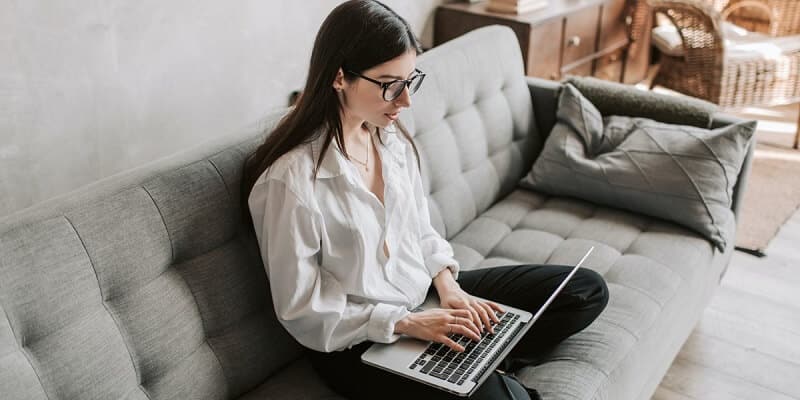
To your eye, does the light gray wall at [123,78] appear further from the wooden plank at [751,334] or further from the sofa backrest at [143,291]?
the wooden plank at [751,334]

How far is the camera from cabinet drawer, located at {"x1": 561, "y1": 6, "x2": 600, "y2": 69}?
3490 millimetres

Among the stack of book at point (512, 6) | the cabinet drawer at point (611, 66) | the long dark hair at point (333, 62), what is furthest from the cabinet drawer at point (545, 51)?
the long dark hair at point (333, 62)

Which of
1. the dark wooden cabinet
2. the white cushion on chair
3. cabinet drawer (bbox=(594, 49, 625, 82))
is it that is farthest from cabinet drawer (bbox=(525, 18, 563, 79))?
the white cushion on chair

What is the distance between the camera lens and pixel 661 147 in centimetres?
231

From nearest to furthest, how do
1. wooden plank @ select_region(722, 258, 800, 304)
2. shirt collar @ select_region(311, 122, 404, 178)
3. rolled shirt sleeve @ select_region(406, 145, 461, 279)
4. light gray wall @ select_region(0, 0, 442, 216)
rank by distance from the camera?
shirt collar @ select_region(311, 122, 404, 178), rolled shirt sleeve @ select_region(406, 145, 461, 279), light gray wall @ select_region(0, 0, 442, 216), wooden plank @ select_region(722, 258, 800, 304)

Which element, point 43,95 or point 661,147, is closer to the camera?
point 43,95

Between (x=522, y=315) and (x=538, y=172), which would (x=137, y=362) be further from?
(x=538, y=172)

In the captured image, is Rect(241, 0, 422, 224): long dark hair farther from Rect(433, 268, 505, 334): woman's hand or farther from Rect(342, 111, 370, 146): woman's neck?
Rect(433, 268, 505, 334): woman's hand

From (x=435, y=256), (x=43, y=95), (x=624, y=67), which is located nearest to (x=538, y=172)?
(x=435, y=256)

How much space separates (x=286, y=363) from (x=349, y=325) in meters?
0.24

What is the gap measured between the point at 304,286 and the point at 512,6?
7.00 feet

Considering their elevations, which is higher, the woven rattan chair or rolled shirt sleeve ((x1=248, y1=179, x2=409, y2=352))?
rolled shirt sleeve ((x1=248, y1=179, x2=409, y2=352))

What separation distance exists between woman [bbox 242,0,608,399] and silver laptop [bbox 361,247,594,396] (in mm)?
21

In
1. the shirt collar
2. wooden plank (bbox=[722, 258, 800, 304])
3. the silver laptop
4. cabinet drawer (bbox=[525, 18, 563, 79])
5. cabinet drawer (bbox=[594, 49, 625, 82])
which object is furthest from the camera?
cabinet drawer (bbox=[594, 49, 625, 82])
